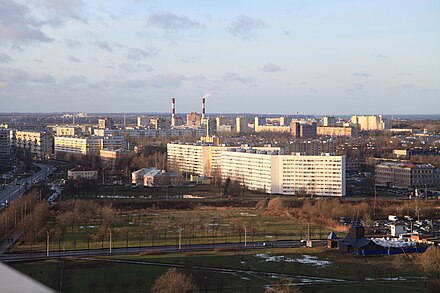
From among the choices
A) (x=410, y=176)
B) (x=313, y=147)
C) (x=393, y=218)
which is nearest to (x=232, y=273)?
(x=393, y=218)

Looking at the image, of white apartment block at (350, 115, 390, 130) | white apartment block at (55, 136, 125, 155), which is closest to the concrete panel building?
white apartment block at (350, 115, 390, 130)

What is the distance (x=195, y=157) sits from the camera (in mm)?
21953

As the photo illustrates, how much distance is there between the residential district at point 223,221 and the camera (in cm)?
636

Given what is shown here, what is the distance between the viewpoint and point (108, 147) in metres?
27.6

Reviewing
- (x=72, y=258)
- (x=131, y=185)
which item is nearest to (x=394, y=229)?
(x=72, y=258)

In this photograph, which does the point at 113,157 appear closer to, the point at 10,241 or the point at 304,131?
the point at 10,241

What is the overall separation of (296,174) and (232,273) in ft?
32.6

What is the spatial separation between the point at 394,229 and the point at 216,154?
462 inches

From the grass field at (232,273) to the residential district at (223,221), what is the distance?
0.02 m

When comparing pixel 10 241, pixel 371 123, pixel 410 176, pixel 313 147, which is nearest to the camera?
pixel 10 241

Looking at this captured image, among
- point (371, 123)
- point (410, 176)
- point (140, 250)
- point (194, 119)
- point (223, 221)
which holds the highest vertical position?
point (194, 119)

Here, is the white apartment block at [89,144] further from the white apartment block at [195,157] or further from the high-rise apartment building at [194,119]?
the high-rise apartment building at [194,119]

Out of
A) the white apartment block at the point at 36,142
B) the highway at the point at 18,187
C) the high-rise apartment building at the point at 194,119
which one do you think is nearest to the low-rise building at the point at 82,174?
the highway at the point at 18,187

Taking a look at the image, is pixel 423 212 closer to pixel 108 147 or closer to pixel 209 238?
pixel 209 238
